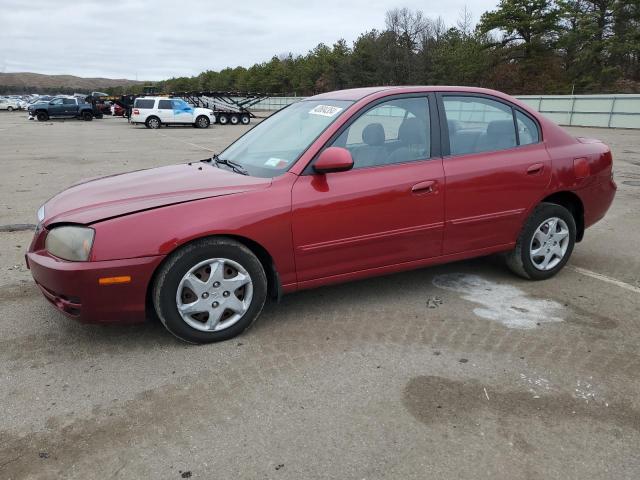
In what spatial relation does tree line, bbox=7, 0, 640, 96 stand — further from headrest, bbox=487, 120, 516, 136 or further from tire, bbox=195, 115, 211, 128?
headrest, bbox=487, 120, 516, 136

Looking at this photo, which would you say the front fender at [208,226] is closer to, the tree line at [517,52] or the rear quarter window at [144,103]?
the rear quarter window at [144,103]

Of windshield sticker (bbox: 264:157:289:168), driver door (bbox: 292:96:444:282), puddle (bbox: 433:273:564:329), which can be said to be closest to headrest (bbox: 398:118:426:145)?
driver door (bbox: 292:96:444:282)

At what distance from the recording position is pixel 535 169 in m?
4.23

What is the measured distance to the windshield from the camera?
3668 millimetres

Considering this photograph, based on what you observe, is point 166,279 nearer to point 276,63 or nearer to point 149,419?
point 149,419

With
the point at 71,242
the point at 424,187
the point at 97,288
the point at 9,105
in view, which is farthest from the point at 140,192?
the point at 9,105

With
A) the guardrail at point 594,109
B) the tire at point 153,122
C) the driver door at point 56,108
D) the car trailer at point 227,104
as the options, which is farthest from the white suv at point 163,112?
the guardrail at point 594,109

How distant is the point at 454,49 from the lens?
5434 centimetres

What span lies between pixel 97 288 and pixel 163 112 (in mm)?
29696

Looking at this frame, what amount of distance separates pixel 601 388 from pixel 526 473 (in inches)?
36.6

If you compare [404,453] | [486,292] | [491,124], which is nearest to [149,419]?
[404,453]

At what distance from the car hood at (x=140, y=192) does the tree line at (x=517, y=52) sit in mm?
40535

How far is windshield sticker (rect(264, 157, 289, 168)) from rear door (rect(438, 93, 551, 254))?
3.91 feet

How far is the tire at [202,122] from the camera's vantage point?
3138cm
